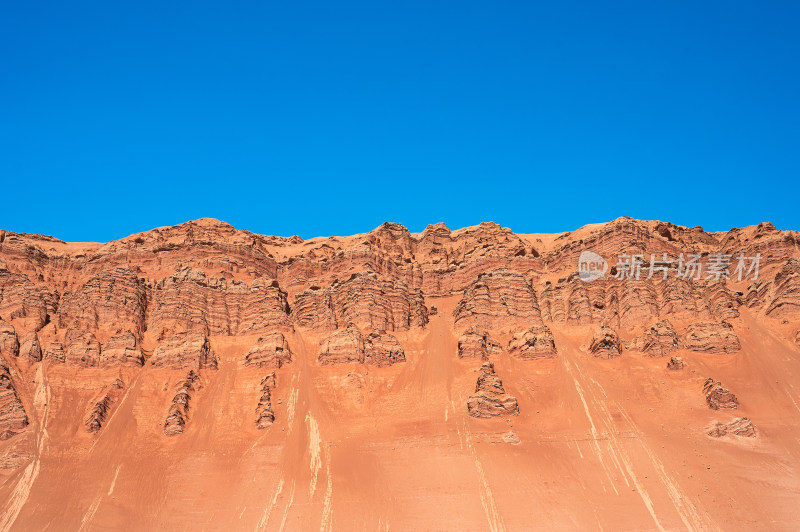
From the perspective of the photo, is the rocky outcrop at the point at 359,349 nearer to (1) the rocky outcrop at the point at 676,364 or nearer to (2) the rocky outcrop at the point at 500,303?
(2) the rocky outcrop at the point at 500,303

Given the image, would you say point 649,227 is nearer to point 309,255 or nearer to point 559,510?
point 309,255

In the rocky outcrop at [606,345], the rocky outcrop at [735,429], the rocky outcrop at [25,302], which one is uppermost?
the rocky outcrop at [25,302]

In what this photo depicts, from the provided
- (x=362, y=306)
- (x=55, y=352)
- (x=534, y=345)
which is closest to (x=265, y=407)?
(x=362, y=306)

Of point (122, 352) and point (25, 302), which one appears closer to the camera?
point (122, 352)

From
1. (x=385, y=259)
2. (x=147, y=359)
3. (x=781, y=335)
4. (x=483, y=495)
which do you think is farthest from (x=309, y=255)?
(x=781, y=335)

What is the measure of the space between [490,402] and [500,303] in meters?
16.6

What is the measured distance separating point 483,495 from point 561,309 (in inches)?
1131

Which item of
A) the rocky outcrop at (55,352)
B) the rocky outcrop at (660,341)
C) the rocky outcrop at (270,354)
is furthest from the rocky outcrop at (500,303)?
the rocky outcrop at (55,352)

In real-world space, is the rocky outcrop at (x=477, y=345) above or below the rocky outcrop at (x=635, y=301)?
below

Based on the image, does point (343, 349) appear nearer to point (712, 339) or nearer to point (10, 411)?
point (10, 411)

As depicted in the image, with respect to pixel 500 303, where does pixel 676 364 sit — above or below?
below

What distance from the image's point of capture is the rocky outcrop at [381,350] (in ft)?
192

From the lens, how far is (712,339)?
55.1 metres

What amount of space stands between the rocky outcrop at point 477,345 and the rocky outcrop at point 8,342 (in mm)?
38609
